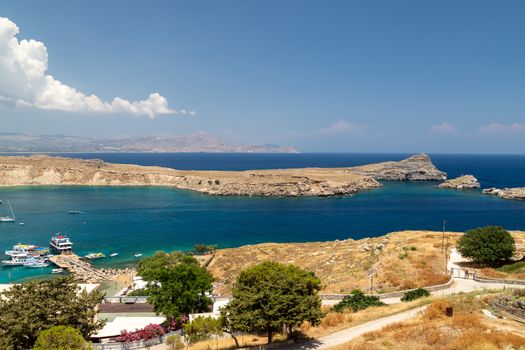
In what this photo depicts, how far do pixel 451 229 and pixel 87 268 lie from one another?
3277 inches

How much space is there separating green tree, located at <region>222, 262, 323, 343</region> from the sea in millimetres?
48459

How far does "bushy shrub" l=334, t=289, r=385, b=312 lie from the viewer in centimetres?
3108

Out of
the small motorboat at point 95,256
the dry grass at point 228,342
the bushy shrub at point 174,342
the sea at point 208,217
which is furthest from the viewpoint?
the sea at point 208,217

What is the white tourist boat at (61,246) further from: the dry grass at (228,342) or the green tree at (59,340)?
the green tree at (59,340)

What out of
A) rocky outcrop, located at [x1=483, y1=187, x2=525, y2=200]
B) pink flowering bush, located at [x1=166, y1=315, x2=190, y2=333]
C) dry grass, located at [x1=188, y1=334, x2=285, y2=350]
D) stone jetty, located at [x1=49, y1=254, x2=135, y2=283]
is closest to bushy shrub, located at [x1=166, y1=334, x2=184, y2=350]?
dry grass, located at [x1=188, y1=334, x2=285, y2=350]

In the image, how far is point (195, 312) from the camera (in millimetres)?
31578

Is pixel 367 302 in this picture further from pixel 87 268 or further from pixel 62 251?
pixel 62 251

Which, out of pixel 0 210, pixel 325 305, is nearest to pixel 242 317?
pixel 325 305

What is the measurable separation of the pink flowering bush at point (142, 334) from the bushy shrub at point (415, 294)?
21655mm

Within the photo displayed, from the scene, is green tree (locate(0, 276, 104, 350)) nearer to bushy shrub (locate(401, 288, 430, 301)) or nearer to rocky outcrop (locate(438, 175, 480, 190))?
bushy shrub (locate(401, 288, 430, 301))

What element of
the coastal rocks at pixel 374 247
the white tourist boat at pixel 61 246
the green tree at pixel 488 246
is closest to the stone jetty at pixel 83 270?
the white tourist boat at pixel 61 246

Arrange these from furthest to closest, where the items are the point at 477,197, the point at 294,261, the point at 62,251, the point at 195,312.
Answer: the point at 477,197, the point at 62,251, the point at 294,261, the point at 195,312

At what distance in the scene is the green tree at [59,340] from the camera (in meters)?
17.8

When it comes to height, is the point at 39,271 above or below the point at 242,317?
below
